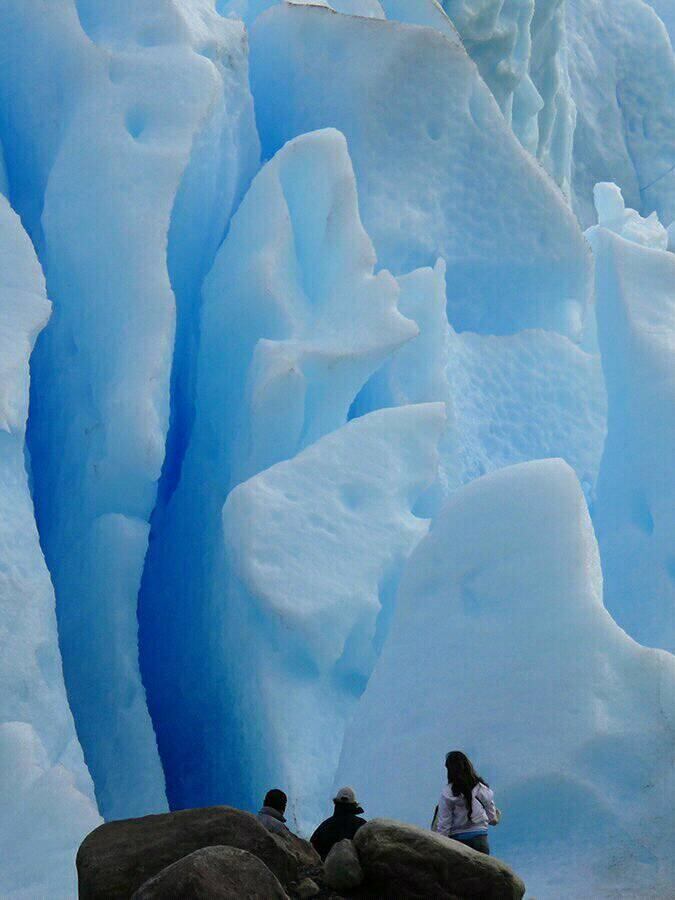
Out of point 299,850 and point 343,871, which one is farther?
point 299,850

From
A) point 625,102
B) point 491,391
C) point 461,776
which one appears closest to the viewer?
point 461,776

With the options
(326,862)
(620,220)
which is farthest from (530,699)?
(620,220)

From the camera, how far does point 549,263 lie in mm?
6871

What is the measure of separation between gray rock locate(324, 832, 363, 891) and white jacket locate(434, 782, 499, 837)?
0.46 meters

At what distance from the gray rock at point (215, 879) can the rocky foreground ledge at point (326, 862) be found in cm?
12

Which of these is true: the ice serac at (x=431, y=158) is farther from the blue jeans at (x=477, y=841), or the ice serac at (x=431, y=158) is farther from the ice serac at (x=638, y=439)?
the blue jeans at (x=477, y=841)

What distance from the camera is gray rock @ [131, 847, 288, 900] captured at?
2.45 meters

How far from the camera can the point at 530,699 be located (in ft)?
13.2

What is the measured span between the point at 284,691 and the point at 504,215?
317 centimetres

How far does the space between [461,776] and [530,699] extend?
85cm

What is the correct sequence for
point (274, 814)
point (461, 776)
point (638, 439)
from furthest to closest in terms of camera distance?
point (638, 439)
point (274, 814)
point (461, 776)

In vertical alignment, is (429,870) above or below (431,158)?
below

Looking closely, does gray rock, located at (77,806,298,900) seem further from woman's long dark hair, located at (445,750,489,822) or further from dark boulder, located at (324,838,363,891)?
woman's long dark hair, located at (445,750,489,822)

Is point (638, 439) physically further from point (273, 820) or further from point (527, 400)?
point (273, 820)
